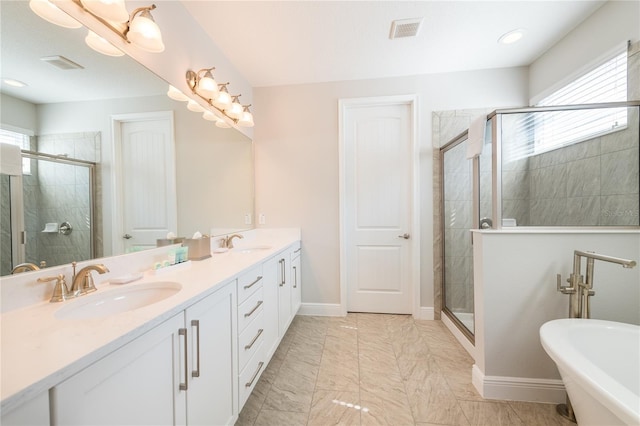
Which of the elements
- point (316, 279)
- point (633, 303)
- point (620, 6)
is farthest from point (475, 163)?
point (316, 279)

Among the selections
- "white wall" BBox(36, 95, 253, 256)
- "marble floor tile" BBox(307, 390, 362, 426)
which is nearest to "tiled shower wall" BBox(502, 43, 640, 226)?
"marble floor tile" BBox(307, 390, 362, 426)

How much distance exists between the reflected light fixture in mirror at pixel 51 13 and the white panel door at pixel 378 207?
2.11 metres

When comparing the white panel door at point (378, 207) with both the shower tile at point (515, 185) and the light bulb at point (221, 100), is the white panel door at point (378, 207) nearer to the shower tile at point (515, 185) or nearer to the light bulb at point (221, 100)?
the shower tile at point (515, 185)

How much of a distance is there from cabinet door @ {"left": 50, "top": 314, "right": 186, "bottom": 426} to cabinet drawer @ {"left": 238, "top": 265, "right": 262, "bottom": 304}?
435mm

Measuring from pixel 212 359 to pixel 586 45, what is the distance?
3291mm

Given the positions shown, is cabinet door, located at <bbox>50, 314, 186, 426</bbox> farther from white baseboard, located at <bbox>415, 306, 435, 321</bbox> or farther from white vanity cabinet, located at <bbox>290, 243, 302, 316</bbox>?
white baseboard, located at <bbox>415, 306, 435, 321</bbox>

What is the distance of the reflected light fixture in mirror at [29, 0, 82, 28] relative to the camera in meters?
0.90

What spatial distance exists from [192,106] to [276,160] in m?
1.10

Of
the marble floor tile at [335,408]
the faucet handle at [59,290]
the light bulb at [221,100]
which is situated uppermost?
the light bulb at [221,100]

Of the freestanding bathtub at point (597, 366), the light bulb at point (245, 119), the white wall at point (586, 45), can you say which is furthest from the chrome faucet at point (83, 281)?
the white wall at point (586, 45)

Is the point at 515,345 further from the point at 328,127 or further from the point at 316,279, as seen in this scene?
the point at 328,127

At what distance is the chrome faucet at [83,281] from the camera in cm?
94

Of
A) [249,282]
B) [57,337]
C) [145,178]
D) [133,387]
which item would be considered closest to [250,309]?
[249,282]

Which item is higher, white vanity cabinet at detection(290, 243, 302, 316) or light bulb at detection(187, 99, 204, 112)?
light bulb at detection(187, 99, 204, 112)
